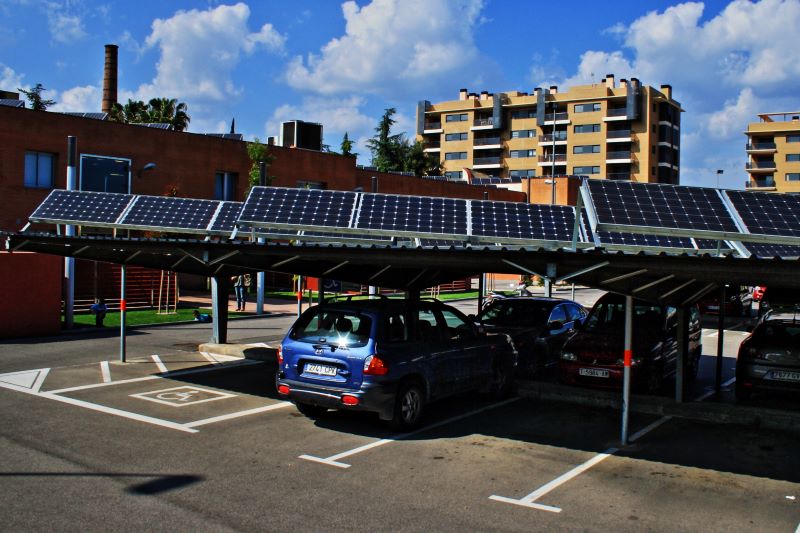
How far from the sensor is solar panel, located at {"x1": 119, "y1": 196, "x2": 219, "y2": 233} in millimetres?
14242

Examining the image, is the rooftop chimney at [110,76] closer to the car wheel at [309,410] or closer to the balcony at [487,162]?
the car wheel at [309,410]

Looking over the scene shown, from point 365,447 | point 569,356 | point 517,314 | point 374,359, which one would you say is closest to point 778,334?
point 569,356

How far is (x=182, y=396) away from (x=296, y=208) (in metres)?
4.12

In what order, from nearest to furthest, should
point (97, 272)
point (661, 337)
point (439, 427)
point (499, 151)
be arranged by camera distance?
point (439, 427) < point (661, 337) < point (97, 272) < point (499, 151)

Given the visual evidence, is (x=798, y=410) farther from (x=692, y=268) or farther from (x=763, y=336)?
(x=692, y=268)

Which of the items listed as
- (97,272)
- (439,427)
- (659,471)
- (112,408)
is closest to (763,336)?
(659,471)

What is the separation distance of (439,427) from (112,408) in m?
4.94

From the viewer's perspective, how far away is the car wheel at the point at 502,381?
1220cm

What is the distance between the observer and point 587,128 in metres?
92.2

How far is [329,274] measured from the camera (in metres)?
14.5

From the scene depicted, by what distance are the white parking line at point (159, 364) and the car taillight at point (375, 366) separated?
6530 mm

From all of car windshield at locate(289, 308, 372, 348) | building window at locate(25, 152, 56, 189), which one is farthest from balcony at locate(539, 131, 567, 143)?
car windshield at locate(289, 308, 372, 348)

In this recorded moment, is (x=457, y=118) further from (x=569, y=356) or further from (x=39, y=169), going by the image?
(x=569, y=356)

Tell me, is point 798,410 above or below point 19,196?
below
